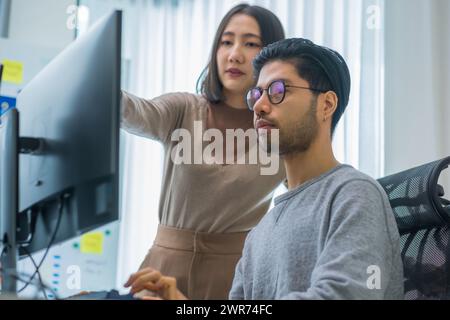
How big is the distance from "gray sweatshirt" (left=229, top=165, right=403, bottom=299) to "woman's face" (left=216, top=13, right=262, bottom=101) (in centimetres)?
47

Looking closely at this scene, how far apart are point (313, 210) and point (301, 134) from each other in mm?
175

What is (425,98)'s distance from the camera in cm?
220

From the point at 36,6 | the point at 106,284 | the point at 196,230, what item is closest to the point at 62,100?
the point at 196,230

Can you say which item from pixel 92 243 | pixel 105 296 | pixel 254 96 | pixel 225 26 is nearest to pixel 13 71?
pixel 92 243

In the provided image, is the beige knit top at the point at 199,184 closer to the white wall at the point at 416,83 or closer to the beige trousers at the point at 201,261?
the beige trousers at the point at 201,261

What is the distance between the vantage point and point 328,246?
33.4 inches

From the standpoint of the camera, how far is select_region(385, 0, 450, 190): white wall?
2.18 meters

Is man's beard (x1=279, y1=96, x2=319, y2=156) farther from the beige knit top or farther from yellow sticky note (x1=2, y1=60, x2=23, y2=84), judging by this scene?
yellow sticky note (x1=2, y1=60, x2=23, y2=84)

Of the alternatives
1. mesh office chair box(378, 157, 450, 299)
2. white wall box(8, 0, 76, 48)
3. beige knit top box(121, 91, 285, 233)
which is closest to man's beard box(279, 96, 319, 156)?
mesh office chair box(378, 157, 450, 299)

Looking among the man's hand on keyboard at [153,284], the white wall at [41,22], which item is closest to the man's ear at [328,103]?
the man's hand on keyboard at [153,284]

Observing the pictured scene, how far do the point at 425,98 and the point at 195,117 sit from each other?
1132mm

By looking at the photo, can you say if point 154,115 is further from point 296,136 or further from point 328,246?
point 328,246

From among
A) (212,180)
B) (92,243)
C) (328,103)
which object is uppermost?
(328,103)
